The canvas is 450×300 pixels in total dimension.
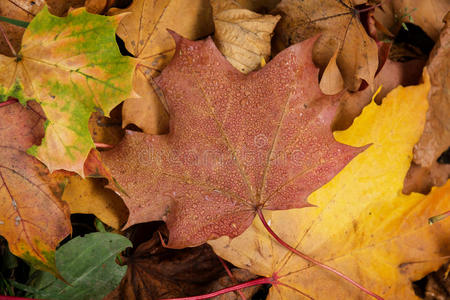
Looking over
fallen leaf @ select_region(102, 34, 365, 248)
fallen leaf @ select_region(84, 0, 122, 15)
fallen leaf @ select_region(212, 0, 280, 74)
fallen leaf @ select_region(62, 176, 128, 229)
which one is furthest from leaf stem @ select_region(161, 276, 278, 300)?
fallen leaf @ select_region(84, 0, 122, 15)

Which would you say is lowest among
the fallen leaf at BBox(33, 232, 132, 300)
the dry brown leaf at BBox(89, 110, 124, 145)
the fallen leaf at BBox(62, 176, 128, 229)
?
the fallen leaf at BBox(33, 232, 132, 300)

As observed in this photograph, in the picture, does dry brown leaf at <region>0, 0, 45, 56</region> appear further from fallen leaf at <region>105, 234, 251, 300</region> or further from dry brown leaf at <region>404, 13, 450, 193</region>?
dry brown leaf at <region>404, 13, 450, 193</region>

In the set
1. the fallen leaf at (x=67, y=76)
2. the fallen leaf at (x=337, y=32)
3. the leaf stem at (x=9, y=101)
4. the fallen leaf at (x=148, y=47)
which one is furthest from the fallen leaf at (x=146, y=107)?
the fallen leaf at (x=337, y=32)

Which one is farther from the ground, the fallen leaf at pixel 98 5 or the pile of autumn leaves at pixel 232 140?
the fallen leaf at pixel 98 5

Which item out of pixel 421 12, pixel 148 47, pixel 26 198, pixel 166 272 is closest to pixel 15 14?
pixel 148 47

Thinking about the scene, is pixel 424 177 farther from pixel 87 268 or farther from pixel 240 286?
pixel 87 268

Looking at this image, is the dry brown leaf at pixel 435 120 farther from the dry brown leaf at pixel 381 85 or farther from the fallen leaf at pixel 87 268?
the fallen leaf at pixel 87 268
